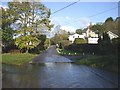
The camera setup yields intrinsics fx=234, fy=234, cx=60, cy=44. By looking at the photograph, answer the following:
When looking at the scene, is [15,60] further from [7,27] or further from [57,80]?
[7,27]

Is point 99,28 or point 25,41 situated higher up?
point 99,28

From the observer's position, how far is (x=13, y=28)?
46562mm

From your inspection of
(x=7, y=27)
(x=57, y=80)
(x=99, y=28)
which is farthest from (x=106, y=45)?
(x=99, y=28)

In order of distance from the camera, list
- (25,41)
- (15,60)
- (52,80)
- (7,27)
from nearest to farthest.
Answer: (52,80)
(15,60)
(25,41)
(7,27)

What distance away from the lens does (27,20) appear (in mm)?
45094

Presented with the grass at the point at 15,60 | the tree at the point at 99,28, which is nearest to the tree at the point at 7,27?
the grass at the point at 15,60

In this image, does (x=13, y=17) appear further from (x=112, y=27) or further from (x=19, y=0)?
(x=112, y=27)

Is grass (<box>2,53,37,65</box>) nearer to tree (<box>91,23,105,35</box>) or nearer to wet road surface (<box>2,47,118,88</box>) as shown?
wet road surface (<box>2,47,118,88</box>)

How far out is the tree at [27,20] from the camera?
44.0 m

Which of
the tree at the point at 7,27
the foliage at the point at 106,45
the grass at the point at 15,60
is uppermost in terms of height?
the tree at the point at 7,27

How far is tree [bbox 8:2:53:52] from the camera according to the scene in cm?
4397

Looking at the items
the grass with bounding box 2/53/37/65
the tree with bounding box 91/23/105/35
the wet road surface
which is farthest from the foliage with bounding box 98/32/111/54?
the tree with bounding box 91/23/105/35

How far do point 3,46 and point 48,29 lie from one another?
12.6 meters

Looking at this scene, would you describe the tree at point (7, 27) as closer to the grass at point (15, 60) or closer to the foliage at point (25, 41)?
the foliage at point (25, 41)
